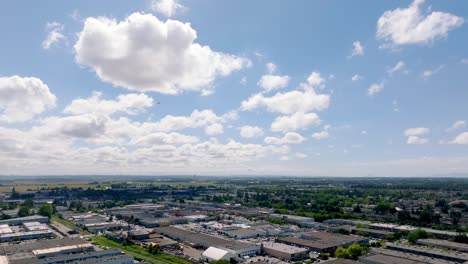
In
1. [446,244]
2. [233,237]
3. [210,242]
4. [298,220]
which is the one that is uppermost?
[298,220]

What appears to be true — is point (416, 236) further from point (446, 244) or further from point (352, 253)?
point (352, 253)

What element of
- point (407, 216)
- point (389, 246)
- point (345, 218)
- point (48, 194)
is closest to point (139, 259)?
point (389, 246)

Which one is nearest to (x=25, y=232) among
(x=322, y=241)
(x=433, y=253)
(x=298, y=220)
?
(x=322, y=241)

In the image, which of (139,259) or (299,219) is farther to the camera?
(299,219)

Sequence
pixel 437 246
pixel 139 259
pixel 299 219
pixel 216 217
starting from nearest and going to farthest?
pixel 139 259 → pixel 437 246 → pixel 299 219 → pixel 216 217

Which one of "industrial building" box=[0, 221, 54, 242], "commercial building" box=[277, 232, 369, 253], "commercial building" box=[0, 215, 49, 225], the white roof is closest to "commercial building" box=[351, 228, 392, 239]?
"commercial building" box=[277, 232, 369, 253]

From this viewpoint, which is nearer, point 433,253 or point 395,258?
point 395,258

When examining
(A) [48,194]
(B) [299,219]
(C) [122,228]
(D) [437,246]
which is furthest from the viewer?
(A) [48,194]

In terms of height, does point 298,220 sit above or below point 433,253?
above

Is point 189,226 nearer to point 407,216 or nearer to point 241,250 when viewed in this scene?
point 241,250
